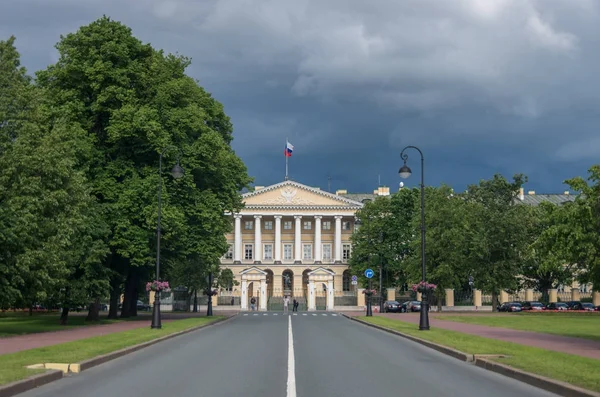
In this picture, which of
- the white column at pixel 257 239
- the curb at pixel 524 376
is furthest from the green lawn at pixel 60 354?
the white column at pixel 257 239

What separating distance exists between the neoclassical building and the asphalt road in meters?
94.7

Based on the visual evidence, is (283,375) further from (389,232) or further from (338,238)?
(338,238)

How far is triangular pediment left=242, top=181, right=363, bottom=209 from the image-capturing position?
122438 millimetres

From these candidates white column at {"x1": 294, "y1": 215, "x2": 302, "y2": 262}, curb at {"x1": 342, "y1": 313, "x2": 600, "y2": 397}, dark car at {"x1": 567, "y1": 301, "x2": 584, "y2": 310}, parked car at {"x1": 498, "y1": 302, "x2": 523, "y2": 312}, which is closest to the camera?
curb at {"x1": 342, "y1": 313, "x2": 600, "y2": 397}

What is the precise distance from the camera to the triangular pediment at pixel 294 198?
122 meters

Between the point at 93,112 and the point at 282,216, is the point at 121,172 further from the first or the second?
the point at 282,216

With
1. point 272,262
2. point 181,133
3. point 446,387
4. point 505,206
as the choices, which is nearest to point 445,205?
point 505,206

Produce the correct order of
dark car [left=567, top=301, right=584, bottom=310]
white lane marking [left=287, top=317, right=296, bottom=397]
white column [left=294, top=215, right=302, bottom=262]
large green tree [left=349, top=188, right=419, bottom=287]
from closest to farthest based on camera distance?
1. white lane marking [left=287, top=317, right=296, bottom=397]
2. dark car [left=567, top=301, right=584, bottom=310]
3. large green tree [left=349, top=188, right=419, bottom=287]
4. white column [left=294, top=215, right=302, bottom=262]

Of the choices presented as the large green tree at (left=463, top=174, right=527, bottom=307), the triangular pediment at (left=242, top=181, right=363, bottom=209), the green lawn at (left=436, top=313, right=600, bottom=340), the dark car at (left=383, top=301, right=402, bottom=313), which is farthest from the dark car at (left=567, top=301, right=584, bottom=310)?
the triangular pediment at (left=242, top=181, right=363, bottom=209)

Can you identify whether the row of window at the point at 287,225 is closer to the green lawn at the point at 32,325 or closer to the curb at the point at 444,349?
the green lawn at the point at 32,325

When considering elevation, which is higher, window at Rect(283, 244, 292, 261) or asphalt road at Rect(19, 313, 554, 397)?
window at Rect(283, 244, 292, 261)

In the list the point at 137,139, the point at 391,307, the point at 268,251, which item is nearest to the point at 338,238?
the point at 268,251

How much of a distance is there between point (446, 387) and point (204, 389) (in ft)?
14.7

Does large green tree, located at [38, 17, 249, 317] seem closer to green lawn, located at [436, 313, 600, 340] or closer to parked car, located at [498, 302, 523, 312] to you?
green lawn, located at [436, 313, 600, 340]
